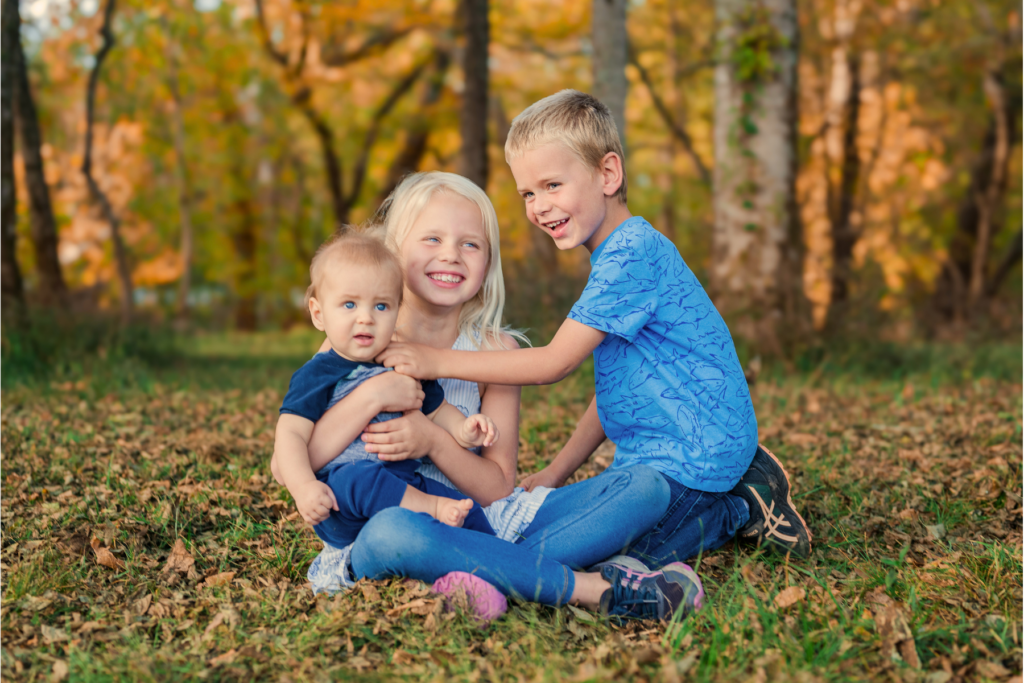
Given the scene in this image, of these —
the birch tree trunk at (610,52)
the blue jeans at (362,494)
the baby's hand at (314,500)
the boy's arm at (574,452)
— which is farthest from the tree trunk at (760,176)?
the baby's hand at (314,500)

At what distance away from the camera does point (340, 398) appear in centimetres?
267

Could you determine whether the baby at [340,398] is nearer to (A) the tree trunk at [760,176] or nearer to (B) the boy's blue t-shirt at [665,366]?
(B) the boy's blue t-shirt at [665,366]

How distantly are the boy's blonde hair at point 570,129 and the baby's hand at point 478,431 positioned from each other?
0.91m

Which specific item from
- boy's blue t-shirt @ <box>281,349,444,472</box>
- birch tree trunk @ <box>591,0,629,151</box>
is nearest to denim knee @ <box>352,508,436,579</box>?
boy's blue t-shirt @ <box>281,349,444,472</box>

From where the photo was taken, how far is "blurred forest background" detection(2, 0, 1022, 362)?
7.41m

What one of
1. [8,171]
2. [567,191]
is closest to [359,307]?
[567,191]

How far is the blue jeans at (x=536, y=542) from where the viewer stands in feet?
8.08

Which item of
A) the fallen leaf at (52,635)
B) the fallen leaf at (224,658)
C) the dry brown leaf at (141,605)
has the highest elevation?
the fallen leaf at (224,658)

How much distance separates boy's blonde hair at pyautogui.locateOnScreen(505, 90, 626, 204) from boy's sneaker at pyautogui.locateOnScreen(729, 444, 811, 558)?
1.13 metres

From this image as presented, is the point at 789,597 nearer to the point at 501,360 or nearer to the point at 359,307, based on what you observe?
the point at 501,360

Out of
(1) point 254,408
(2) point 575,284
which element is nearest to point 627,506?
(1) point 254,408

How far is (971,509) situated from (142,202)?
22653mm

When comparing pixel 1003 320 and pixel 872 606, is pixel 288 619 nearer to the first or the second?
pixel 872 606

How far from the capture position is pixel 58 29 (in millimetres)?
12547
